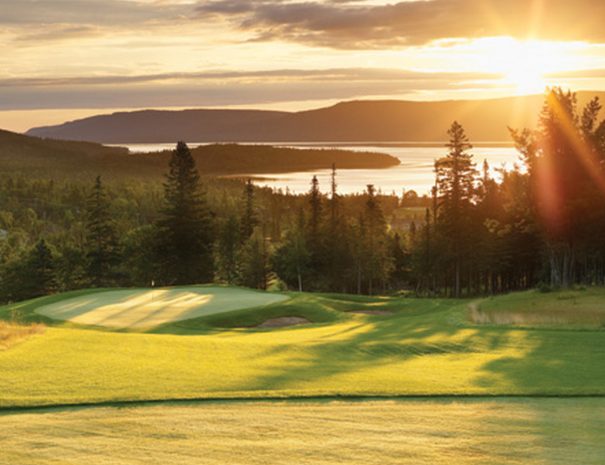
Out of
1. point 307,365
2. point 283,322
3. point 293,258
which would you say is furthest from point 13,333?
point 293,258

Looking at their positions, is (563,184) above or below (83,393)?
above

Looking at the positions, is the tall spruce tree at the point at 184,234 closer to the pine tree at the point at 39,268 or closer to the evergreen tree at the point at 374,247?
the pine tree at the point at 39,268

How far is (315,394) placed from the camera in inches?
606

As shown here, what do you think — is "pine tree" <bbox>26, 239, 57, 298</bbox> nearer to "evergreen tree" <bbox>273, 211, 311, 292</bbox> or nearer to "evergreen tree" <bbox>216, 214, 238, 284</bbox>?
"evergreen tree" <bbox>216, 214, 238, 284</bbox>

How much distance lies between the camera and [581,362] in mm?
19828

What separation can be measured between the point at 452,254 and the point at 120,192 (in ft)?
370

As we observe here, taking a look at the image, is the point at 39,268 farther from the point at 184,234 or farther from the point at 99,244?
the point at 184,234

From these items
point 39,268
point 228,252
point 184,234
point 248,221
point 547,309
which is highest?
point 248,221

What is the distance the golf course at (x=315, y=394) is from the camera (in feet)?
38.7

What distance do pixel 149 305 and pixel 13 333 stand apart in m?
17.8

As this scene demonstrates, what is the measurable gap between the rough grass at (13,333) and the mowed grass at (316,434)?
5672mm

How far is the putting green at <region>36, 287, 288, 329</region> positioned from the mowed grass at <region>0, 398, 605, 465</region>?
61.6ft

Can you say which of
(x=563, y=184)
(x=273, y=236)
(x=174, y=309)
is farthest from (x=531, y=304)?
(x=273, y=236)

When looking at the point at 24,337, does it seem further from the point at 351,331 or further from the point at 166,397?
the point at 351,331
